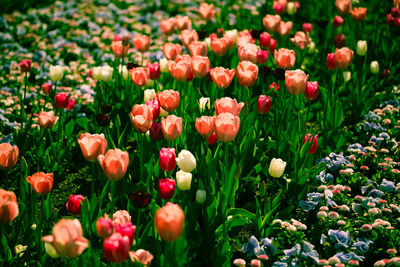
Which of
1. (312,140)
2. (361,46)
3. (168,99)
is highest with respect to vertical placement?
(168,99)

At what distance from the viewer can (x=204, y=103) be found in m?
3.14

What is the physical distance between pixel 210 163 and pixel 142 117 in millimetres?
466

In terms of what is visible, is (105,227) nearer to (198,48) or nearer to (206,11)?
(198,48)

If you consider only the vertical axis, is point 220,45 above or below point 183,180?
above

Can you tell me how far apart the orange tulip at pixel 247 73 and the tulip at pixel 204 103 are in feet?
0.96

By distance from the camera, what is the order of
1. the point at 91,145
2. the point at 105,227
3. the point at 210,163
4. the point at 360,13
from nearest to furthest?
the point at 105,227
the point at 91,145
the point at 210,163
the point at 360,13

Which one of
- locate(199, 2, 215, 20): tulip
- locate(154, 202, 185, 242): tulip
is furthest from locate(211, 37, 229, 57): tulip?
locate(154, 202, 185, 242): tulip

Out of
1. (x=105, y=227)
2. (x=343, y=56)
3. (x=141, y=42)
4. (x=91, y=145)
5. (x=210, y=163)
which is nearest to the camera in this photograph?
(x=105, y=227)

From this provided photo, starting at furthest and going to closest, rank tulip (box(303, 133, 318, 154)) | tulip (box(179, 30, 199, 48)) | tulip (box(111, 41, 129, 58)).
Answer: tulip (box(179, 30, 199, 48)) → tulip (box(111, 41, 129, 58)) → tulip (box(303, 133, 318, 154))

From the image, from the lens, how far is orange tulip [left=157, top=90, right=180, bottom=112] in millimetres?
2646

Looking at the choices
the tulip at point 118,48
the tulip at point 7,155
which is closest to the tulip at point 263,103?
the tulip at point 118,48

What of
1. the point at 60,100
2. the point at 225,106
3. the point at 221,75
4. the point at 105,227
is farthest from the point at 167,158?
the point at 60,100

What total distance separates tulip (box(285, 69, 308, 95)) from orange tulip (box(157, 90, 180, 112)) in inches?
28.7

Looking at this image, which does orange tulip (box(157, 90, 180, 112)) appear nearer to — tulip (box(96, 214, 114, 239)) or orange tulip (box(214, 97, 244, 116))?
orange tulip (box(214, 97, 244, 116))
